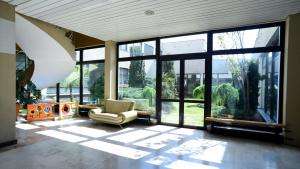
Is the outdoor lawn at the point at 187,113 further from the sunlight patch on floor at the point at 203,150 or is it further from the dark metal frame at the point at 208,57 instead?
the sunlight patch on floor at the point at 203,150

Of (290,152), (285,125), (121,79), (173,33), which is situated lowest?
(290,152)

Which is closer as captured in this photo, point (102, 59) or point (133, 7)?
point (133, 7)

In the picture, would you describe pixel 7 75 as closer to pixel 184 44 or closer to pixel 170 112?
pixel 170 112

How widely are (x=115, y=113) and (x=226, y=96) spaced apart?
342cm

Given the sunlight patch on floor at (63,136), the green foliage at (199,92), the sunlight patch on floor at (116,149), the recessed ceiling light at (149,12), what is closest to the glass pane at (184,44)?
the green foliage at (199,92)

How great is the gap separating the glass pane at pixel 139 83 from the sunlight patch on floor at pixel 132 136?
1.17m

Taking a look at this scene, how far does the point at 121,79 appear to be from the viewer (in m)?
6.53

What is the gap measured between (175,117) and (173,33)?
2.58 meters

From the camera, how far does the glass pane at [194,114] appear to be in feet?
17.0

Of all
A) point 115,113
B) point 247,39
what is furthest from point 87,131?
point 247,39

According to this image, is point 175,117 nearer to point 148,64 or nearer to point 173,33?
point 148,64

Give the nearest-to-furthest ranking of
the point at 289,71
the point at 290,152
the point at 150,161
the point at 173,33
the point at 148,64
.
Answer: the point at 150,161
the point at 290,152
the point at 289,71
the point at 173,33
the point at 148,64

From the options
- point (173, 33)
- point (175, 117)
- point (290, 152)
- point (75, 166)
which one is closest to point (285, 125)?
point (290, 152)

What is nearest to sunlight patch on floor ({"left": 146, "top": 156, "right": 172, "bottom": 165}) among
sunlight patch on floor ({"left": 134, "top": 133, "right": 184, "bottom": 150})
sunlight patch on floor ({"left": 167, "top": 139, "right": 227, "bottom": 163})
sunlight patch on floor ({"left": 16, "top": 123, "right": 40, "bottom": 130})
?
sunlight patch on floor ({"left": 167, "top": 139, "right": 227, "bottom": 163})
